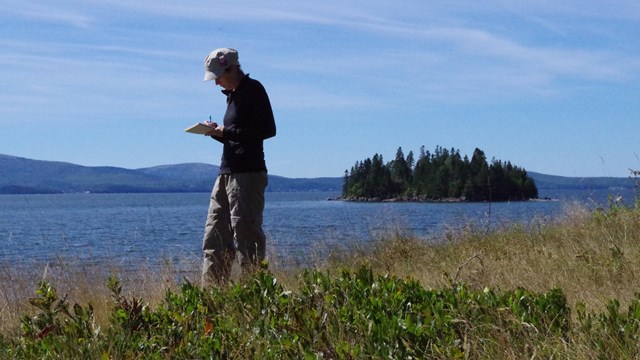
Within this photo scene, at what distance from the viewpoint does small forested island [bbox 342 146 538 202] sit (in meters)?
74.2

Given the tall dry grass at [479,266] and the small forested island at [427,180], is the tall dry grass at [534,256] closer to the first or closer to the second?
the tall dry grass at [479,266]

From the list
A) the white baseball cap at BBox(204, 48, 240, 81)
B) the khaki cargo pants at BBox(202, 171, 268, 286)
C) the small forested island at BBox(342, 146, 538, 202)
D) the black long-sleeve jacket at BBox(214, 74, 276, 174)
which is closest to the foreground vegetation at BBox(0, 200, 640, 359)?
the khaki cargo pants at BBox(202, 171, 268, 286)

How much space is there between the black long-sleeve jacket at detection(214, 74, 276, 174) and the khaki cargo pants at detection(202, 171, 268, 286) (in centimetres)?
8

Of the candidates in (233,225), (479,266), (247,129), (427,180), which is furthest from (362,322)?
(427,180)

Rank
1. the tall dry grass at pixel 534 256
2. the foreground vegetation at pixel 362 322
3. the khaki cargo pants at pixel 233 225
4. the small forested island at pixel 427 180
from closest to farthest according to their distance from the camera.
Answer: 1. the foreground vegetation at pixel 362 322
2. the tall dry grass at pixel 534 256
3. the khaki cargo pants at pixel 233 225
4. the small forested island at pixel 427 180

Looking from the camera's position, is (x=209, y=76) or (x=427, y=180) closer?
(x=209, y=76)

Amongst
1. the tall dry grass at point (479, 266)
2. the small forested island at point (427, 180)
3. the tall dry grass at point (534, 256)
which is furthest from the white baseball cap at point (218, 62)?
the small forested island at point (427, 180)

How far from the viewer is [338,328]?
3746 mm

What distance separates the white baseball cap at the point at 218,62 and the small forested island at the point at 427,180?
5916 centimetres

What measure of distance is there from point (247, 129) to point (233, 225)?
2.28 feet

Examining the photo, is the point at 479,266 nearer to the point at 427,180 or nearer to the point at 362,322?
the point at 362,322

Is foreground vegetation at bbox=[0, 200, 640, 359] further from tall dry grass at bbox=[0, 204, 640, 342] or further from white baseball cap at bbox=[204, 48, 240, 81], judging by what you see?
white baseball cap at bbox=[204, 48, 240, 81]

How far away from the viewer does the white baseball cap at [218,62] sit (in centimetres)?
618

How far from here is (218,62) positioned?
617cm
